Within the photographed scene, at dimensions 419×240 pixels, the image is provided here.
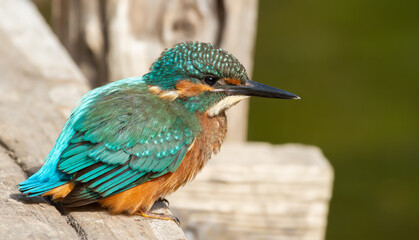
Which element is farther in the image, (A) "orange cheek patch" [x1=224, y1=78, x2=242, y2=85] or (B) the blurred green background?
(B) the blurred green background

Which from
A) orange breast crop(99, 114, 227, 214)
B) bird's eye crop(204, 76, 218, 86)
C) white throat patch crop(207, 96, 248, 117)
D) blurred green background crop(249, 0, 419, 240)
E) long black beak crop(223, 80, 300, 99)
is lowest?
blurred green background crop(249, 0, 419, 240)

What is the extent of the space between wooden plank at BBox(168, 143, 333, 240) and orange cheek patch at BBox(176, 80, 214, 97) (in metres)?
1.43

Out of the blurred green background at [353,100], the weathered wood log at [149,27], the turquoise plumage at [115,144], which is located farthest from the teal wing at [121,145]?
the blurred green background at [353,100]

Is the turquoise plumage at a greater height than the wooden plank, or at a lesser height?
greater

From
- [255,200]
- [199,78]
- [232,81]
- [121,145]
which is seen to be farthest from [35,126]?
[255,200]

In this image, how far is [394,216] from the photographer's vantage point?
7.99 metres

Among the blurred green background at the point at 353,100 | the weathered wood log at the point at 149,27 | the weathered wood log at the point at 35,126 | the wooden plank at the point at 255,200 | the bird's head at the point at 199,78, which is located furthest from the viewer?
the blurred green background at the point at 353,100

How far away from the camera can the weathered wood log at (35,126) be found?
2645mm

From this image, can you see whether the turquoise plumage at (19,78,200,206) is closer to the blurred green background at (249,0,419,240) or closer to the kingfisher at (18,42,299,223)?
the kingfisher at (18,42,299,223)

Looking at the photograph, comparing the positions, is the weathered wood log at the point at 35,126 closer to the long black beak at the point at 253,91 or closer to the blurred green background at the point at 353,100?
the long black beak at the point at 253,91

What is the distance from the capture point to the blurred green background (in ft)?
26.9

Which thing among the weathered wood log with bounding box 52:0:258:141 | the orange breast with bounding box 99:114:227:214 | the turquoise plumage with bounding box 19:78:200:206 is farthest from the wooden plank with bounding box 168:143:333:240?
the turquoise plumage with bounding box 19:78:200:206

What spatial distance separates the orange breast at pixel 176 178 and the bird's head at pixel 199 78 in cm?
8

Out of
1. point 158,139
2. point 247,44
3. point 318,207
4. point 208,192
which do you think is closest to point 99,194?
point 158,139
